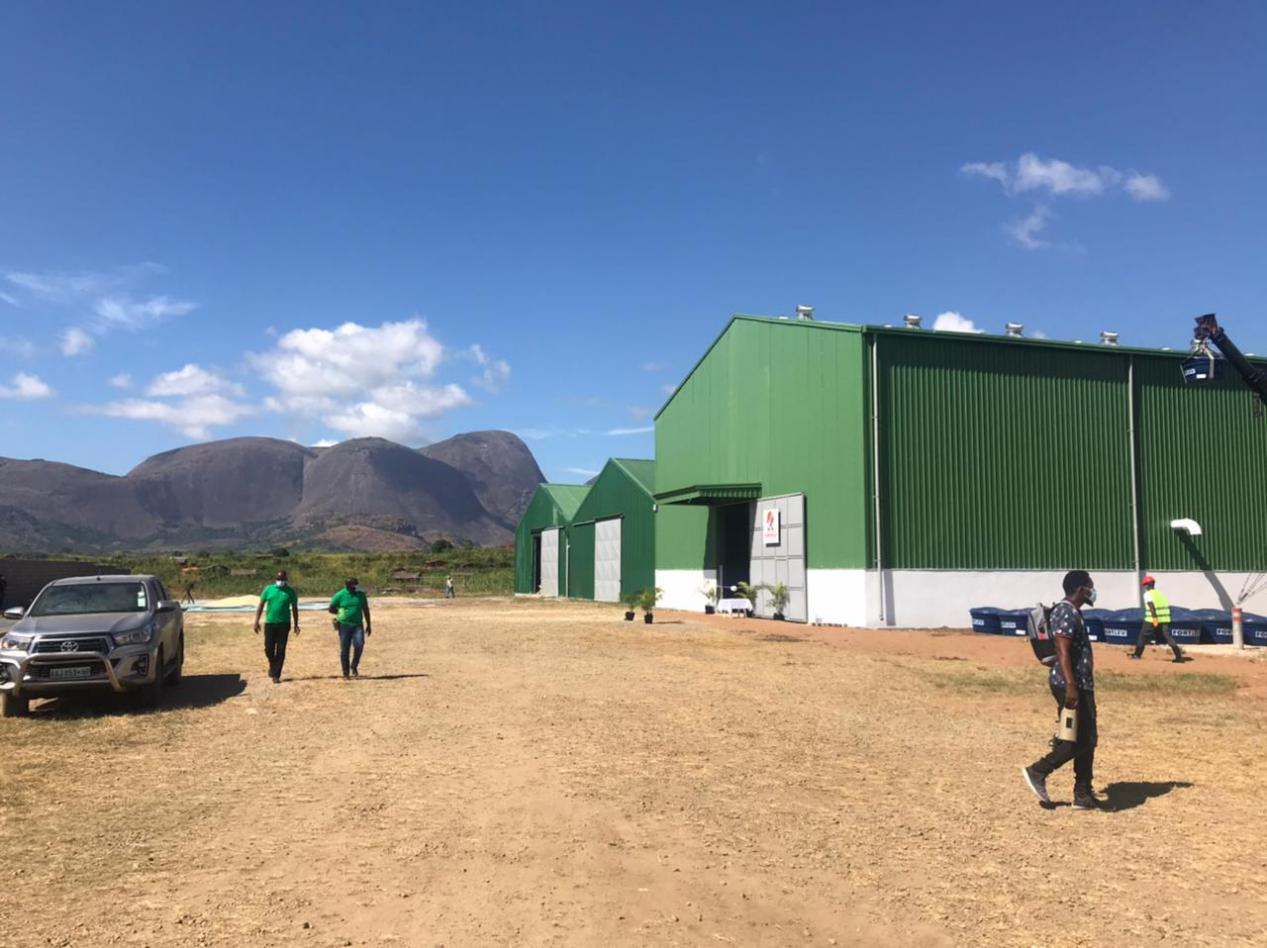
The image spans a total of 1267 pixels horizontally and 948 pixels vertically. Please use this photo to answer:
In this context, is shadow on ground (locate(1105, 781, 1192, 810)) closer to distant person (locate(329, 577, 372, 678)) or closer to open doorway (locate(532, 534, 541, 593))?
distant person (locate(329, 577, 372, 678))

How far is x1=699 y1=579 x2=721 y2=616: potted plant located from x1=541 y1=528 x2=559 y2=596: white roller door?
82.5ft

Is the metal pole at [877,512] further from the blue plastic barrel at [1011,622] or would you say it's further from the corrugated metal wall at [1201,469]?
the corrugated metal wall at [1201,469]

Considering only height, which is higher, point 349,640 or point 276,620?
point 276,620

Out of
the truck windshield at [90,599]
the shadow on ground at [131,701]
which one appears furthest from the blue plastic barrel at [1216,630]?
the truck windshield at [90,599]

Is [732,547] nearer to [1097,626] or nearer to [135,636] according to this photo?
[1097,626]

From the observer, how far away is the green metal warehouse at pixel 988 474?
94.7 feet

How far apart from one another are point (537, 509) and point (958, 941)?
64.2m

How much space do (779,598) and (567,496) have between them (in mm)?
33351

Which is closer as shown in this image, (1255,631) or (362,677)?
(362,677)

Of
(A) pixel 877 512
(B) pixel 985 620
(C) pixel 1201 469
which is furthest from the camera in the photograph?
(C) pixel 1201 469

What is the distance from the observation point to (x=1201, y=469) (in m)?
32.2

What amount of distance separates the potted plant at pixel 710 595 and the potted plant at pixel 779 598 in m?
5.07

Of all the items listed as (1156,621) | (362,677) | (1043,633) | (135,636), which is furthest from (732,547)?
(1043,633)

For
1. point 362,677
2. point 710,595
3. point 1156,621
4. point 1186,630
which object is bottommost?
point 362,677
